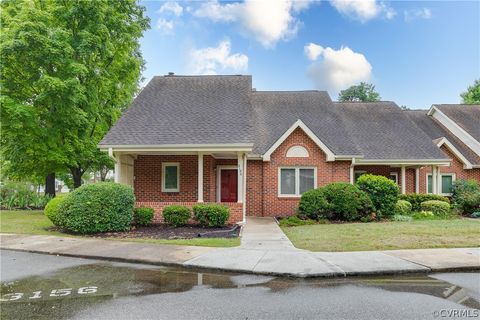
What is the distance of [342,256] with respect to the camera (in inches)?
310

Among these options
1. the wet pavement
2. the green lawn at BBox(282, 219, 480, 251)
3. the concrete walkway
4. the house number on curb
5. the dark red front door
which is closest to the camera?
the wet pavement

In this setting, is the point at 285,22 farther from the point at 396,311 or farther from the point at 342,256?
the point at 396,311

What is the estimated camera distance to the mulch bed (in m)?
11.0

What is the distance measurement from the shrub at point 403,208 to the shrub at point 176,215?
9989 millimetres

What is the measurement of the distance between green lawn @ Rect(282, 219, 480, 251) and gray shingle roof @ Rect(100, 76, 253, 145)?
4.76 metres

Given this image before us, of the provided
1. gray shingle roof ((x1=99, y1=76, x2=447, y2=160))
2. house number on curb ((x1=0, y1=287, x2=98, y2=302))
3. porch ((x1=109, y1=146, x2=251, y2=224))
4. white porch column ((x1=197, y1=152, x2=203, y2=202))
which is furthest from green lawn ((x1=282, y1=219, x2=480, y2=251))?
house number on curb ((x1=0, y1=287, x2=98, y2=302))

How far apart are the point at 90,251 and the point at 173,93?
10975mm

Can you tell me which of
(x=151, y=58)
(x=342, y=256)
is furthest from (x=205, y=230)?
(x=151, y=58)

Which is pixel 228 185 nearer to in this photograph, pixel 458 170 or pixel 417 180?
pixel 417 180

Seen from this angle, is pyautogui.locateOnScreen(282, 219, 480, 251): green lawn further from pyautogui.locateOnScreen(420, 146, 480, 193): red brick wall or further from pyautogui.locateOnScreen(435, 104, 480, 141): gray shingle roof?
pyautogui.locateOnScreen(435, 104, 480, 141): gray shingle roof

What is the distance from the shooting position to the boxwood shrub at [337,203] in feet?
47.1

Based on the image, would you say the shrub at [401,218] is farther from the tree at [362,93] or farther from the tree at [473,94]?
the tree at [473,94]

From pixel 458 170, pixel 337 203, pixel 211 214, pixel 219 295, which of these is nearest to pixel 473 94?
pixel 458 170

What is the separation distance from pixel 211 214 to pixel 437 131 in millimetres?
18372
